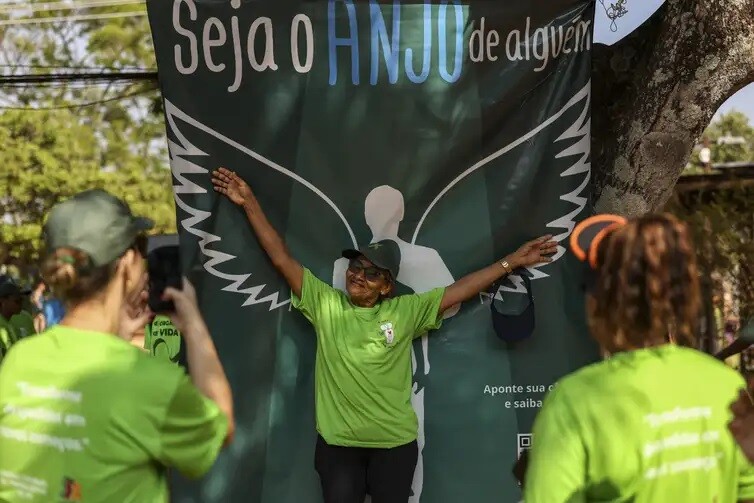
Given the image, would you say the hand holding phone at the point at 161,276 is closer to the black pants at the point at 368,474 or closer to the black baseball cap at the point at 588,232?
the black baseball cap at the point at 588,232

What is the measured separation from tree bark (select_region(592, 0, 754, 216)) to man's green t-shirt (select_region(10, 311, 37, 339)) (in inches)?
199

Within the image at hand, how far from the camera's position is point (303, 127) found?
4457 mm

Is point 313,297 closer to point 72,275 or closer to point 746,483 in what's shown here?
point 72,275

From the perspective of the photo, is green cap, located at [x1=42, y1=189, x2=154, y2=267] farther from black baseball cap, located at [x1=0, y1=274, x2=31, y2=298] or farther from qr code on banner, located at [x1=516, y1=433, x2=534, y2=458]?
black baseball cap, located at [x1=0, y1=274, x2=31, y2=298]

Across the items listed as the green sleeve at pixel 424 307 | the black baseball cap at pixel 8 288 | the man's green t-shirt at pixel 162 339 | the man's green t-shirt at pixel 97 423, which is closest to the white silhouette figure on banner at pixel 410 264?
the green sleeve at pixel 424 307

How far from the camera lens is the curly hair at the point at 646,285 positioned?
6.25 ft

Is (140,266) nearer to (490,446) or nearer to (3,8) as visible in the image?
(490,446)

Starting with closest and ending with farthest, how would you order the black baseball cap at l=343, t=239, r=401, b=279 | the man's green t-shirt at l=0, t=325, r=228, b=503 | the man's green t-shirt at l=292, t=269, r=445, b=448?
the man's green t-shirt at l=0, t=325, r=228, b=503, the man's green t-shirt at l=292, t=269, r=445, b=448, the black baseball cap at l=343, t=239, r=401, b=279

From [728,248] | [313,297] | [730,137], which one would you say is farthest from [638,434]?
[730,137]

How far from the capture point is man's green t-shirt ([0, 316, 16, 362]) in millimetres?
6566

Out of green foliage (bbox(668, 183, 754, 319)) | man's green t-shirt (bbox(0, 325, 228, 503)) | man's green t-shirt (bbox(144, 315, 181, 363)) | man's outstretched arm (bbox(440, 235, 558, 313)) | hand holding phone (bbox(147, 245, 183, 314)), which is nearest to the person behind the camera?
man's green t-shirt (bbox(0, 325, 228, 503))

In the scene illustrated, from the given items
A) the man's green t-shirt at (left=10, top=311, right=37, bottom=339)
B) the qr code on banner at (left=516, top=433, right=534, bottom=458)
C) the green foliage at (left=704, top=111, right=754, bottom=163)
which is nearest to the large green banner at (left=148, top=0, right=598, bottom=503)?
the qr code on banner at (left=516, top=433, right=534, bottom=458)

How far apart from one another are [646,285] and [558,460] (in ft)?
1.36

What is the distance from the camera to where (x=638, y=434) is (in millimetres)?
1855
